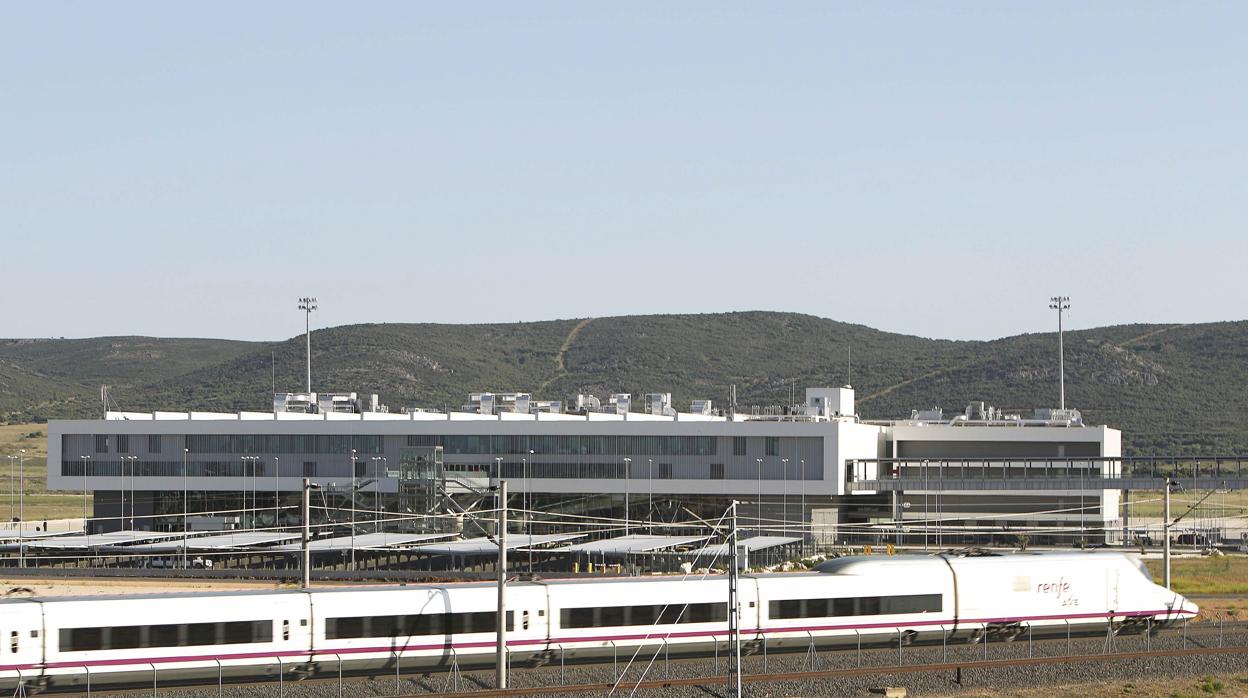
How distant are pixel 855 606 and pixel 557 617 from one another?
11.8m

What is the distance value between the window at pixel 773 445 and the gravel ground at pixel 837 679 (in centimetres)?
6758

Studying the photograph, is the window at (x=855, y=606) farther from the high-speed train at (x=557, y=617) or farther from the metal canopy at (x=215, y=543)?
the metal canopy at (x=215, y=543)

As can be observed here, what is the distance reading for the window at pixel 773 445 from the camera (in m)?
128

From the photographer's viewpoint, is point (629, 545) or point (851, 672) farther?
point (629, 545)

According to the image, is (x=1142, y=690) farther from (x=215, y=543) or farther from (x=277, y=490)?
(x=277, y=490)

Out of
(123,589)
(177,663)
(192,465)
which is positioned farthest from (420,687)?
(192,465)

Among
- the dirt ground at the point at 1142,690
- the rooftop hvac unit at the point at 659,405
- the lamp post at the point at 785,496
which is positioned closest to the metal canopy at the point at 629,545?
the lamp post at the point at 785,496

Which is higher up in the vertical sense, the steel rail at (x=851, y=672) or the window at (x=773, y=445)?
the window at (x=773, y=445)

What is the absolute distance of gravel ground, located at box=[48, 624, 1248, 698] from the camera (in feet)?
162

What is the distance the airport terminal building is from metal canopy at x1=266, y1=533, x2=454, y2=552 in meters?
6.80

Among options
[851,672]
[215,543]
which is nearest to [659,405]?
[215,543]

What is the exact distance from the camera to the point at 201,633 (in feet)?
163

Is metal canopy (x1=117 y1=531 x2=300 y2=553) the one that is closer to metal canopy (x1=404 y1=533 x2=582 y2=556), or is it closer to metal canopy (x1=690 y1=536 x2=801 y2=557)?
metal canopy (x1=404 y1=533 x2=582 y2=556)

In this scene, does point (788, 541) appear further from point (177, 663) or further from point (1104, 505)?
point (177, 663)
